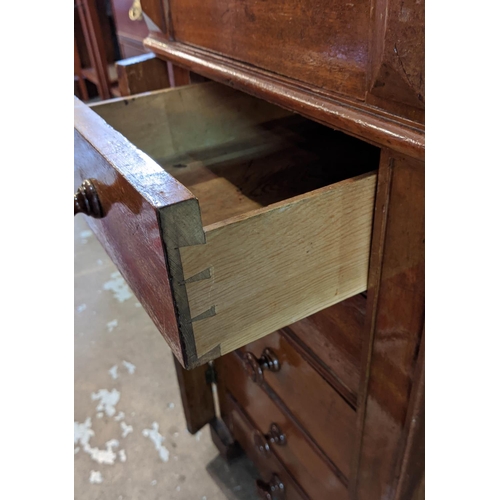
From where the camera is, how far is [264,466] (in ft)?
3.52

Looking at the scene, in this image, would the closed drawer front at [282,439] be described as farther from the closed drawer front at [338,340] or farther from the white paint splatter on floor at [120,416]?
the white paint splatter on floor at [120,416]

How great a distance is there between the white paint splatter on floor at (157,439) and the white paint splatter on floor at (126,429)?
0.04 meters

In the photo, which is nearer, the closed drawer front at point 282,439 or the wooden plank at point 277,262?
the wooden plank at point 277,262

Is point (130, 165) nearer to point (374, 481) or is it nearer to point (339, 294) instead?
point (339, 294)

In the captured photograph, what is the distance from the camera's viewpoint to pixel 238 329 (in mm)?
444

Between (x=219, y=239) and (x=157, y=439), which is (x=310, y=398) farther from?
(x=157, y=439)

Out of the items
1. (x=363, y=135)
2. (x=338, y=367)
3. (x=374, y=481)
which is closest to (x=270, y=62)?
(x=363, y=135)

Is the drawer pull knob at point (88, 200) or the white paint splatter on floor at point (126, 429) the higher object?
the drawer pull knob at point (88, 200)

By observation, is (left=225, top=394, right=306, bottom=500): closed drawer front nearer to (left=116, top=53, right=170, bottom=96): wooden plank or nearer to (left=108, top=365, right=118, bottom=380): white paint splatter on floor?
(left=108, top=365, right=118, bottom=380): white paint splatter on floor

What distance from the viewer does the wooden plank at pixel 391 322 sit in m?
0.44

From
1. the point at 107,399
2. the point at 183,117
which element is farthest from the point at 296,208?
the point at 107,399

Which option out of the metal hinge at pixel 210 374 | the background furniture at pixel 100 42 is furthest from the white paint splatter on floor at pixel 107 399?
the background furniture at pixel 100 42

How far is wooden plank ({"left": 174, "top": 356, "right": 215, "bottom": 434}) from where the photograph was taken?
3.79 ft

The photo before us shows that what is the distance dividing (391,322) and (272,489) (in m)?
0.69
